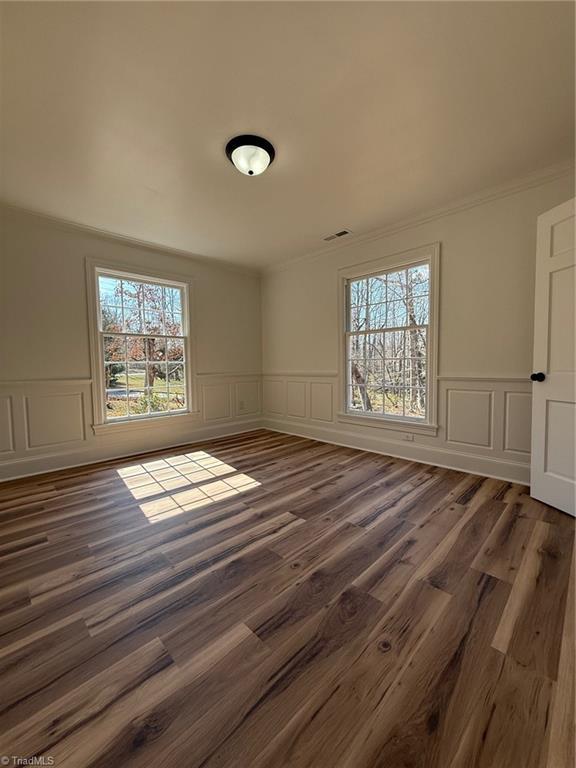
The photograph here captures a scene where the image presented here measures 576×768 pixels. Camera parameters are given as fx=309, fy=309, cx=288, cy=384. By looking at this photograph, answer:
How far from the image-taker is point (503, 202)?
2.73 meters

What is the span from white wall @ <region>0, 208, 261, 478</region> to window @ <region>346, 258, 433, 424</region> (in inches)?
86.9

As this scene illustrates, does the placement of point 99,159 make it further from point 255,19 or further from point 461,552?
point 461,552

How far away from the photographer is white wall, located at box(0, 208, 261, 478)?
303cm

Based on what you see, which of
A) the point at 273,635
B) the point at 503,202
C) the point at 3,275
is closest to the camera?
the point at 273,635

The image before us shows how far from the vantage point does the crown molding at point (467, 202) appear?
2.47 metres

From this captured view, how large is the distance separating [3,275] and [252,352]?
3.06m

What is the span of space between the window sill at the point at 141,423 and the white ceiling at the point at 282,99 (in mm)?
2299

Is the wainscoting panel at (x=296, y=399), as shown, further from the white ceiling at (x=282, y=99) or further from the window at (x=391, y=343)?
the white ceiling at (x=282, y=99)

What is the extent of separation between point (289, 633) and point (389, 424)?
266 cm

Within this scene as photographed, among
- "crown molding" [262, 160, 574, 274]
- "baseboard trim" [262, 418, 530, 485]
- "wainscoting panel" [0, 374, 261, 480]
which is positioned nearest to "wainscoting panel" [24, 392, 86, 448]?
"wainscoting panel" [0, 374, 261, 480]

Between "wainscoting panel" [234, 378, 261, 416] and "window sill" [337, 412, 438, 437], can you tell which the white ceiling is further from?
"wainscoting panel" [234, 378, 261, 416]

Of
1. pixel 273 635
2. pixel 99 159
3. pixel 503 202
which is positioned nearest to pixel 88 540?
pixel 273 635

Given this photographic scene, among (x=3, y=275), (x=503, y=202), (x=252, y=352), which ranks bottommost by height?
(x=252, y=352)

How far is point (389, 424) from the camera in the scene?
3594mm
